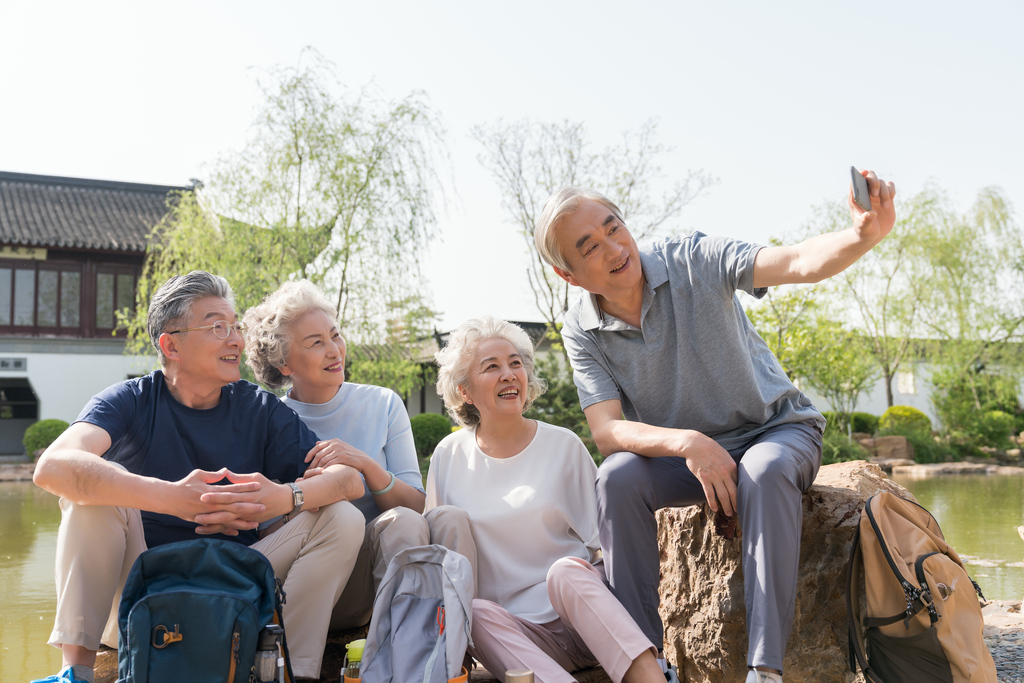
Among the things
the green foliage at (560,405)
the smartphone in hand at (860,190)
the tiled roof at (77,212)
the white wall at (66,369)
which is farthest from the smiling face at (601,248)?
the tiled roof at (77,212)

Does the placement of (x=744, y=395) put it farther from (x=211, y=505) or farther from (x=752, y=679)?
(x=211, y=505)

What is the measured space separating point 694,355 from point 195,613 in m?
1.50

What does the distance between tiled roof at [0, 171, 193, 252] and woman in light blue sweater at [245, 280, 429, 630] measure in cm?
1477

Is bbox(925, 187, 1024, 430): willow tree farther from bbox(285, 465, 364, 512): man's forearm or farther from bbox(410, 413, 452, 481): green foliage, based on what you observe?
bbox(285, 465, 364, 512): man's forearm

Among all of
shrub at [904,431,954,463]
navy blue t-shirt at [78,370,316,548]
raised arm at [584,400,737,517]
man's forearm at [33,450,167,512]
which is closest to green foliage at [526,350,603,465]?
shrub at [904,431,954,463]

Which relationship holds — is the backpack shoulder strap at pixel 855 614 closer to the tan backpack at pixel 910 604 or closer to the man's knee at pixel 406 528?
the tan backpack at pixel 910 604

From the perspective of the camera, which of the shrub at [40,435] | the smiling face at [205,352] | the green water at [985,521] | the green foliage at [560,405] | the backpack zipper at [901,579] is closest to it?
the backpack zipper at [901,579]

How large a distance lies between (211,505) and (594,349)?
1.19m

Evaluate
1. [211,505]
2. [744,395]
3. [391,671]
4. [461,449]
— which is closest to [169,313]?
[211,505]

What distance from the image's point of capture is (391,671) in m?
1.93

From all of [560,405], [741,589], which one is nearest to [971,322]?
[560,405]

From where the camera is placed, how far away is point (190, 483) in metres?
1.98

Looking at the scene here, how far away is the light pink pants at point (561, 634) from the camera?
1872 millimetres

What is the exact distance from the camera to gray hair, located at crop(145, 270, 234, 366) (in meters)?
2.32
